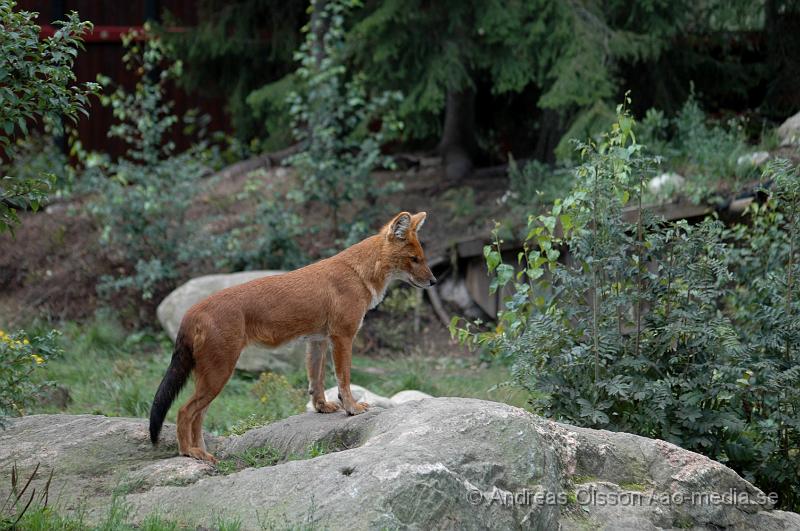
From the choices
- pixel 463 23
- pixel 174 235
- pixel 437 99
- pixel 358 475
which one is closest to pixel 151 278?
pixel 174 235

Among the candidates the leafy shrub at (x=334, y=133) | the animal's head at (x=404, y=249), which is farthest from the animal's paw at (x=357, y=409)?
the leafy shrub at (x=334, y=133)

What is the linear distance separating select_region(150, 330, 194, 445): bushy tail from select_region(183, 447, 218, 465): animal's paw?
24 cm

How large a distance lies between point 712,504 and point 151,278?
8934mm

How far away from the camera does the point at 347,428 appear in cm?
608

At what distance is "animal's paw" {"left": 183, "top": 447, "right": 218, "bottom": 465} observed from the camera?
5988mm

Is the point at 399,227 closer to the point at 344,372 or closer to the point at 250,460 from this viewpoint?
the point at 344,372

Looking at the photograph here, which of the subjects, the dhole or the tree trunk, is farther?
the tree trunk

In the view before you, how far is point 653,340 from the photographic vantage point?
22.9ft

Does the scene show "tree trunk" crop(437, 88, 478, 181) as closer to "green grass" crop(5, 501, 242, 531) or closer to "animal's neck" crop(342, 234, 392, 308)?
"animal's neck" crop(342, 234, 392, 308)

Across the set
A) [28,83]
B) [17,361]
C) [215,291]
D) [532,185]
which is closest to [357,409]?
[17,361]

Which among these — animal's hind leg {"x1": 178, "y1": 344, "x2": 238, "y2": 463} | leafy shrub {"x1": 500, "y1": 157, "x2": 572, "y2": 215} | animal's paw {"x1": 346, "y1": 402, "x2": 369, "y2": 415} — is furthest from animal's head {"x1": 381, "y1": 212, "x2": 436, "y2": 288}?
leafy shrub {"x1": 500, "y1": 157, "x2": 572, "y2": 215}

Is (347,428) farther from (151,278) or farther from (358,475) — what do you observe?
(151,278)

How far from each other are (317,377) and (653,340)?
8.05 ft

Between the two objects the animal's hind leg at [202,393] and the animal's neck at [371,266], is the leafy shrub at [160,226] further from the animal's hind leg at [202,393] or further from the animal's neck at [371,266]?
the animal's hind leg at [202,393]
